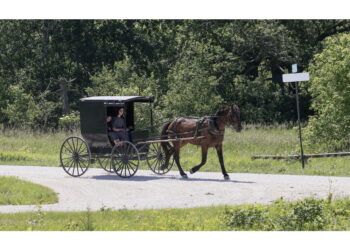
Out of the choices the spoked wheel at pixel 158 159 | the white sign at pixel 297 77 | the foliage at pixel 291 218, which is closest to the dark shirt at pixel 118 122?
the spoked wheel at pixel 158 159

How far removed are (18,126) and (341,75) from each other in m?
14.4

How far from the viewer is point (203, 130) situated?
1861 centimetres

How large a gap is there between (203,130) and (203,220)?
273 inches

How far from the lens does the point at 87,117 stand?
750 inches

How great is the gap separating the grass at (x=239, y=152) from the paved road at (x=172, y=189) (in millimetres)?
1312

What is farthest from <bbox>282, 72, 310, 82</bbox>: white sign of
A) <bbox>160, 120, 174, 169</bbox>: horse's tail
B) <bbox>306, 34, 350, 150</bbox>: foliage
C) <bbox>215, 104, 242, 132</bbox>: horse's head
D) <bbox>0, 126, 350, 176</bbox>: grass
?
<bbox>160, 120, 174, 169</bbox>: horse's tail

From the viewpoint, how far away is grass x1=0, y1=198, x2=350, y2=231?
36.7 ft

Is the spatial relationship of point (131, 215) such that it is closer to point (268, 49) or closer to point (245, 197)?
point (245, 197)

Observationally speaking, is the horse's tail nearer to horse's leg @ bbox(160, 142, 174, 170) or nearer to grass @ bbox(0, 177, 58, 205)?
horse's leg @ bbox(160, 142, 174, 170)

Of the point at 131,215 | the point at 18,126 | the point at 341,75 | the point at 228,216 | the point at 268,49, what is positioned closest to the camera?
Result: the point at 228,216

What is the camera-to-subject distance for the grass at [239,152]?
776 inches

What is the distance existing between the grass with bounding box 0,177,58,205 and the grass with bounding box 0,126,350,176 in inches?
210

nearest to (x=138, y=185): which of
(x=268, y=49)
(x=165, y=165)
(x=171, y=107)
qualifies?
(x=165, y=165)

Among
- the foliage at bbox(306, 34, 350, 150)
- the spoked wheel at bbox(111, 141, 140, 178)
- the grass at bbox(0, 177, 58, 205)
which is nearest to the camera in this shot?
the grass at bbox(0, 177, 58, 205)
